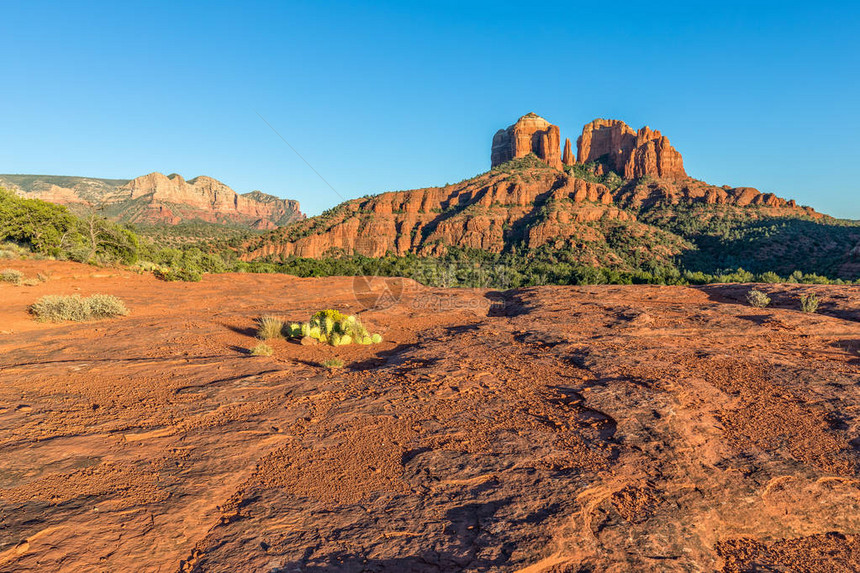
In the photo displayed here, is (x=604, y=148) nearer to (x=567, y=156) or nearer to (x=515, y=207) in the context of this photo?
(x=567, y=156)

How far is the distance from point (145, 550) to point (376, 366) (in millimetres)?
4600

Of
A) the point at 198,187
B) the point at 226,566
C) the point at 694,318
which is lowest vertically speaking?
the point at 226,566

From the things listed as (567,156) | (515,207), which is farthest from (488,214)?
(567,156)

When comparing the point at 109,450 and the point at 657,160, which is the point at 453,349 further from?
the point at 657,160

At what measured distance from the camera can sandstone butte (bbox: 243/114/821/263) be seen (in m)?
65.9

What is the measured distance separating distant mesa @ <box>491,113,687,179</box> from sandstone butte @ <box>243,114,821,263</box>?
0.84 feet

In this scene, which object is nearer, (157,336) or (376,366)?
(376,366)

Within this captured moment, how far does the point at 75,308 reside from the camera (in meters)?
9.95

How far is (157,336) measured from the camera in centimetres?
835

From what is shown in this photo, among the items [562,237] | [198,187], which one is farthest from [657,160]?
[198,187]

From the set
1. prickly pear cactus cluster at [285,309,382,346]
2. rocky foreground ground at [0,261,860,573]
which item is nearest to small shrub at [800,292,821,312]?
rocky foreground ground at [0,261,860,573]

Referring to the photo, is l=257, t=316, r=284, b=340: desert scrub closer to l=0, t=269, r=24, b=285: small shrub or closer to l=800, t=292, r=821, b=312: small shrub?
l=0, t=269, r=24, b=285: small shrub

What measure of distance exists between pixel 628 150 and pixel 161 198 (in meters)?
151

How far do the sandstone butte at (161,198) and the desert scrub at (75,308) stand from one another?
8121 cm
